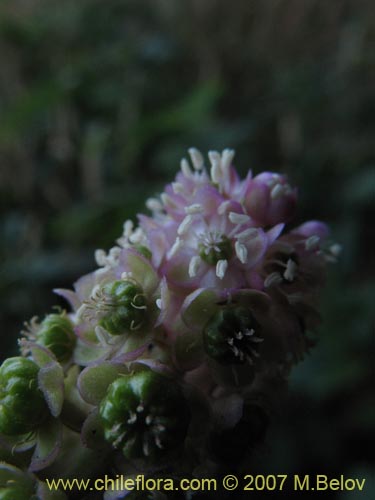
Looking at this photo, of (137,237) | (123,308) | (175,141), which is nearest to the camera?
(123,308)

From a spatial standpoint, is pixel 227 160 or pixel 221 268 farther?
pixel 227 160

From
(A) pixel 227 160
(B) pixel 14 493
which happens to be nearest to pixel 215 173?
(A) pixel 227 160

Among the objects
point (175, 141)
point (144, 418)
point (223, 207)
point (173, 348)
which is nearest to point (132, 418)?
point (144, 418)

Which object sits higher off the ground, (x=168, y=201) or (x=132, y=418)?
(x=168, y=201)

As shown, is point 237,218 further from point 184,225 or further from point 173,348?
point 173,348

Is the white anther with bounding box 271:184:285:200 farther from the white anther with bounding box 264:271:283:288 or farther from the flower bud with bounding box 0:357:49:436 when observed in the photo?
the flower bud with bounding box 0:357:49:436

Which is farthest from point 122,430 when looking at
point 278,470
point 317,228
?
point 278,470

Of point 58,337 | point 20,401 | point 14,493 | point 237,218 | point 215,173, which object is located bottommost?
point 14,493

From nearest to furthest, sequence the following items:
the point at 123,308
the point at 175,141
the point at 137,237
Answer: the point at 123,308, the point at 137,237, the point at 175,141
